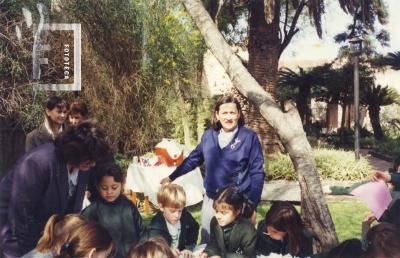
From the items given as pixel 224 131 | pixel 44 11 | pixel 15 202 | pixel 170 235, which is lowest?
pixel 170 235

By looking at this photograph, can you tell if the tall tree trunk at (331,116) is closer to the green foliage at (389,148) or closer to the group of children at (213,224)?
the green foliage at (389,148)

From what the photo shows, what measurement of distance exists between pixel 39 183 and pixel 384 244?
1659mm

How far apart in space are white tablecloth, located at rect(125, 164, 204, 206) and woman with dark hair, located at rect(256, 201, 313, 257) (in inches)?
143

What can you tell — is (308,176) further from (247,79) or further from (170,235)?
(170,235)

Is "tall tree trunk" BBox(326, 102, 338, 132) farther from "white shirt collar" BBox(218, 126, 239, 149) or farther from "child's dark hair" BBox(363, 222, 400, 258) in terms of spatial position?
"child's dark hair" BBox(363, 222, 400, 258)

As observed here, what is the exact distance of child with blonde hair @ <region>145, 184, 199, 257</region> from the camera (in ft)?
10.4

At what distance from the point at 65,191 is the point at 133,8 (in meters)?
7.21

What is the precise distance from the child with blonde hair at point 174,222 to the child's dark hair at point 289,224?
57 cm

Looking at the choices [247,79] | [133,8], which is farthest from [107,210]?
[133,8]

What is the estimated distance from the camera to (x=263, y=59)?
10.7 meters

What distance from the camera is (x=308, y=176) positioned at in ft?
12.0

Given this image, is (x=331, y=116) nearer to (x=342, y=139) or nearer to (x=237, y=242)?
(x=342, y=139)

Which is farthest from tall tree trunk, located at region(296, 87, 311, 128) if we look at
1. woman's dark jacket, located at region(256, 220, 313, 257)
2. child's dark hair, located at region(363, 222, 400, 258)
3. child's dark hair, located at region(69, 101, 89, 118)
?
child's dark hair, located at region(363, 222, 400, 258)

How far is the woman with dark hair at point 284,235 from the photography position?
2.97 metres
